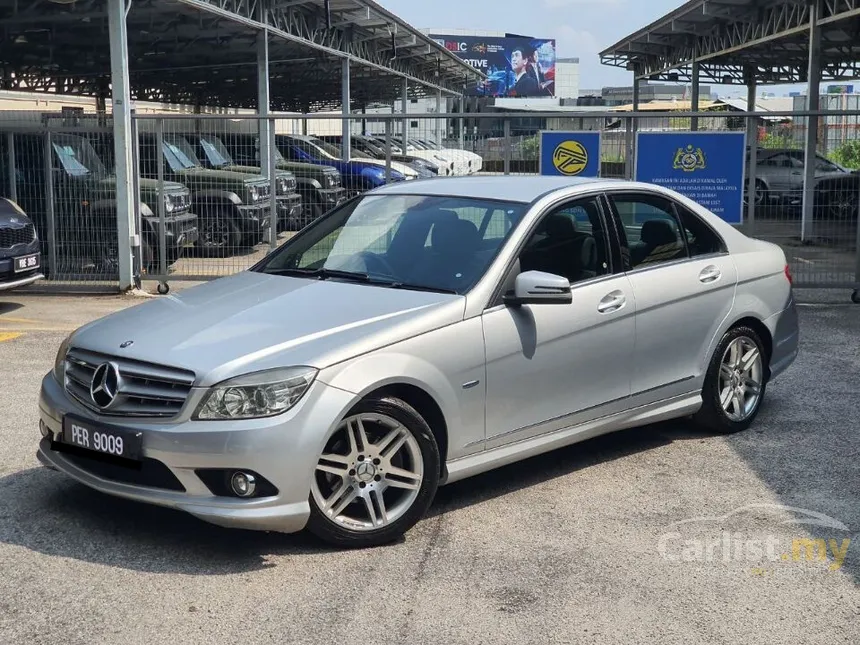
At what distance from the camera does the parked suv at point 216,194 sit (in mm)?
12828

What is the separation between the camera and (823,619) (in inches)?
158

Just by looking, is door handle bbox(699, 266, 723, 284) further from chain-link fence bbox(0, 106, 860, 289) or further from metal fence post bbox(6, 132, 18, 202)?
metal fence post bbox(6, 132, 18, 202)

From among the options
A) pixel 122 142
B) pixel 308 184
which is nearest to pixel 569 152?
pixel 308 184

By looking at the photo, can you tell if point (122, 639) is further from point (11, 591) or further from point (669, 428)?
point (669, 428)

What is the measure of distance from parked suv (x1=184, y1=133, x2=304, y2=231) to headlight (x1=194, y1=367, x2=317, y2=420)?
8.74 m

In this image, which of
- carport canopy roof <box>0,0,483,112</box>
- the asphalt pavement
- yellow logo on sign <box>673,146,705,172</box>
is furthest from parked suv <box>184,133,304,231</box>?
the asphalt pavement

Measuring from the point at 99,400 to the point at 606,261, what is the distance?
2.78 m

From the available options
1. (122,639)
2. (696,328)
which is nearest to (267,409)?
(122,639)

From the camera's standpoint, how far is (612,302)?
5.70 m

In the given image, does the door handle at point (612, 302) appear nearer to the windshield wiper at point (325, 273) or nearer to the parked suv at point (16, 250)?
the windshield wiper at point (325, 273)

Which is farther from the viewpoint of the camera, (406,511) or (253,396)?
(406,511)

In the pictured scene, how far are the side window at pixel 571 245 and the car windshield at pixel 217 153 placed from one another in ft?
27.1

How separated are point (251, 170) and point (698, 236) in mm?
8082

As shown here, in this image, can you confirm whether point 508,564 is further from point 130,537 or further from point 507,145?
point 507,145
